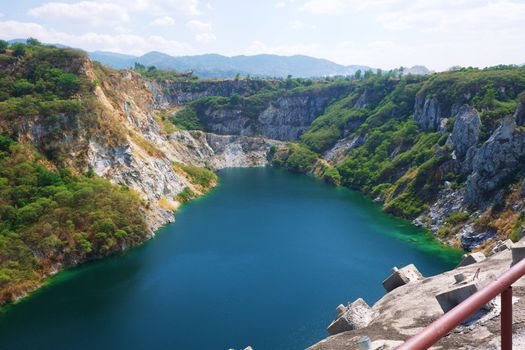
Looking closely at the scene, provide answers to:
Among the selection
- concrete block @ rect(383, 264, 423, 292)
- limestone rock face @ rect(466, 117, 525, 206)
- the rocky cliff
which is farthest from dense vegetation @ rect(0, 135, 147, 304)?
limestone rock face @ rect(466, 117, 525, 206)

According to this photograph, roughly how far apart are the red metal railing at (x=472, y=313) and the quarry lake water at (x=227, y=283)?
36.4 meters

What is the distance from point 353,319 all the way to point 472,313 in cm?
952

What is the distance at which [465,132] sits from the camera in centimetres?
7981

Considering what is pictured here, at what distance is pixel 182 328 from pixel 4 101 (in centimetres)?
4944

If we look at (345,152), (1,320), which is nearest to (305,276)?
(1,320)

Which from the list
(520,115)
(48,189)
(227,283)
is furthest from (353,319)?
(520,115)

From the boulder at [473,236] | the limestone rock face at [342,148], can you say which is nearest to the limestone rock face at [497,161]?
the boulder at [473,236]

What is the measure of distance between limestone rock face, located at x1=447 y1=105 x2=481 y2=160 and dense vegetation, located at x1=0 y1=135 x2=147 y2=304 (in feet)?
185

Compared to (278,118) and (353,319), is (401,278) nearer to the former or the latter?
(353,319)

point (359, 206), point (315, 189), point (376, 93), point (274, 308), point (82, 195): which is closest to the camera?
point (274, 308)

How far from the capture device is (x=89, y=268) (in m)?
56.6

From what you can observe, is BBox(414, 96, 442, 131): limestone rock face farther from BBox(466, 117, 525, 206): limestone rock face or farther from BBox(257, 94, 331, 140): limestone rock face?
BBox(257, 94, 331, 140): limestone rock face

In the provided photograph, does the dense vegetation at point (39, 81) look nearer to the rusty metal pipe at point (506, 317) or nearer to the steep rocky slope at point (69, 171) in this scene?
the steep rocky slope at point (69, 171)

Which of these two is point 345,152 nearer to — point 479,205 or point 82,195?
point 479,205
